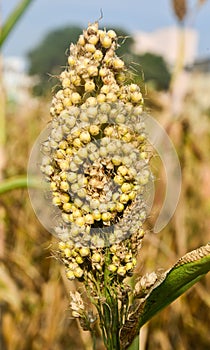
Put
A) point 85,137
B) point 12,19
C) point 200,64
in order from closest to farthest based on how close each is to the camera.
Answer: point 85,137
point 12,19
point 200,64

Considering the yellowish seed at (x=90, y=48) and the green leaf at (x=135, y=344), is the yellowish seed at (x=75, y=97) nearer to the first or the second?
the yellowish seed at (x=90, y=48)

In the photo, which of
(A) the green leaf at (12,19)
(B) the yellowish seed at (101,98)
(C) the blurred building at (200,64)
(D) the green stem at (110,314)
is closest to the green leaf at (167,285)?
(D) the green stem at (110,314)

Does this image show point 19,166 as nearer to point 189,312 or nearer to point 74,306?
point 189,312

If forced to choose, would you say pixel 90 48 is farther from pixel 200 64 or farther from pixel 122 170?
pixel 200 64

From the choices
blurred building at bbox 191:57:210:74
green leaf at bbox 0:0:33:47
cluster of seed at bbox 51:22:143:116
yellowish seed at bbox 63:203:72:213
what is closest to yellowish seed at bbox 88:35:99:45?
cluster of seed at bbox 51:22:143:116

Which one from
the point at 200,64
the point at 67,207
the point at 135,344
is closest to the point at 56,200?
the point at 67,207

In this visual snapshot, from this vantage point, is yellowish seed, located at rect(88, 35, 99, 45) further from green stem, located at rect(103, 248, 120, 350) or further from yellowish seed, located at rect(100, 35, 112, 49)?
green stem, located at rect(103, 248, 120, 350)

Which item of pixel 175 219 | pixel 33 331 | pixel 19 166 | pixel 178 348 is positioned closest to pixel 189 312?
pixel 178 348
